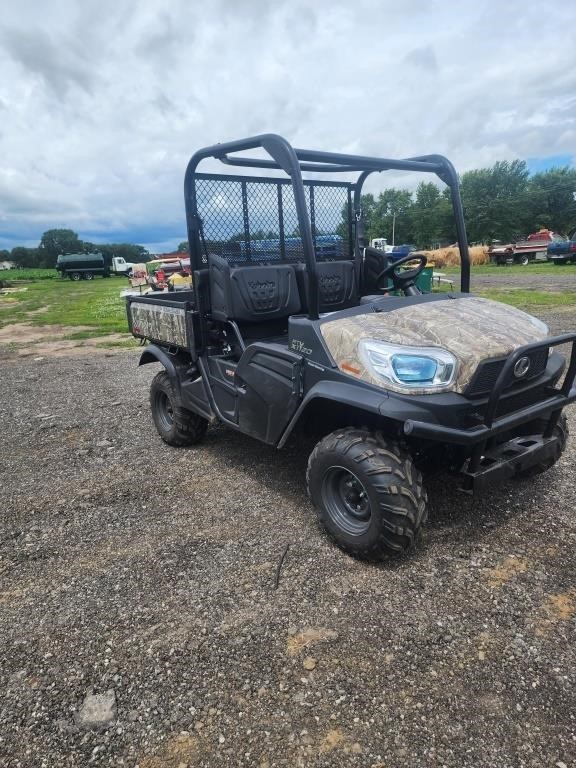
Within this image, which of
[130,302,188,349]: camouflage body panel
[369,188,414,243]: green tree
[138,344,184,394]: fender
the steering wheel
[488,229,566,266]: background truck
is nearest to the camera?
the steering wheel

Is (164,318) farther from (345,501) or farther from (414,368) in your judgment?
(414,368)

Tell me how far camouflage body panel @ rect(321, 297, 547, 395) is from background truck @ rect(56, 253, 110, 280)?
171 ft

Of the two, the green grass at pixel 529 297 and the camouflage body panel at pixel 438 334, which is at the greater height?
the camouflage body panel at pixel 438 334

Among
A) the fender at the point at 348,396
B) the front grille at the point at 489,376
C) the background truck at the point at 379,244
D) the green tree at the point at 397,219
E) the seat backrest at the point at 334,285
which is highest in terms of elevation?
the green tree at the point at 397,219

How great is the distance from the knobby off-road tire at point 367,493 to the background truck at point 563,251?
28688 mm

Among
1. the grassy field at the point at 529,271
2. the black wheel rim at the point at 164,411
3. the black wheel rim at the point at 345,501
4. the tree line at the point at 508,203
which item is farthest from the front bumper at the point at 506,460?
the tree line at the point at 508,203

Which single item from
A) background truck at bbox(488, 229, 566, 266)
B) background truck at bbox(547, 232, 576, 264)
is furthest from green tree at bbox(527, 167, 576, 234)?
background truck at bbox(547, 232, 576, 264)

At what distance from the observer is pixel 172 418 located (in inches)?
194

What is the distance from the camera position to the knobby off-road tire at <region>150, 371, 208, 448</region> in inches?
187

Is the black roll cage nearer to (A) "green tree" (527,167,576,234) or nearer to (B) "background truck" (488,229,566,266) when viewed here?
(B) "background truck" (488,229,566,266)

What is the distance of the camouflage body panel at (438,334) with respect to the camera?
9.18ft

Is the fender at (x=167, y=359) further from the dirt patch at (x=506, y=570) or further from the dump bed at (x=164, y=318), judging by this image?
the dirt patch at (x=506, y=570)

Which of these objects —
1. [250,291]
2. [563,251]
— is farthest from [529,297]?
[563,251]

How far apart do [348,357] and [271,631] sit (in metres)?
1.46
